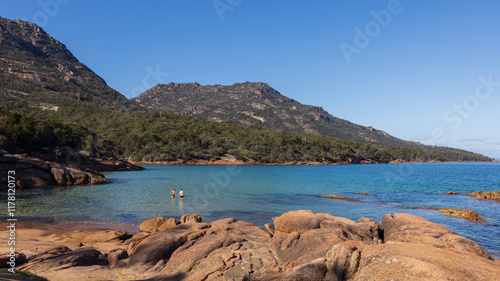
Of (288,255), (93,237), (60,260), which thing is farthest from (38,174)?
(288,255)

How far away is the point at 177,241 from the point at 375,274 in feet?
32.6

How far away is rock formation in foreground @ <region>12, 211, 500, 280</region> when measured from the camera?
818 centimetres

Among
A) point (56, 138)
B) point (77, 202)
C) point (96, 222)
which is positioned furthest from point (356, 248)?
point (56, 138)

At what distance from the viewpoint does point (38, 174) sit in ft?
143

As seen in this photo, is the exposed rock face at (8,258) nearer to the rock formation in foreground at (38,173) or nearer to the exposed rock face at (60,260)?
the exposed rock face at (60,260)

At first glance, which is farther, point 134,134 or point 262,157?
point 262,157

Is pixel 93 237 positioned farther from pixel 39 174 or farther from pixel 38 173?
pixel 38 173

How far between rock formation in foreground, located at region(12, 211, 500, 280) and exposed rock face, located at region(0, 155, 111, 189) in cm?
3090

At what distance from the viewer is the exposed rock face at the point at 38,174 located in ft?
130

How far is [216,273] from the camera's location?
11289mm

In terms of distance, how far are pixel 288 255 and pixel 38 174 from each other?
4655 centimetres

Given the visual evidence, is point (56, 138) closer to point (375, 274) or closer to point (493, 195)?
point (375, 274)

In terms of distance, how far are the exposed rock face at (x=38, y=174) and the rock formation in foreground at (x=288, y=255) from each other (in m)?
30.9

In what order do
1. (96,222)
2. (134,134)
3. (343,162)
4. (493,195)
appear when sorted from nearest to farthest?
(96,222)
(493,195)
(134,134)
(343,162)
